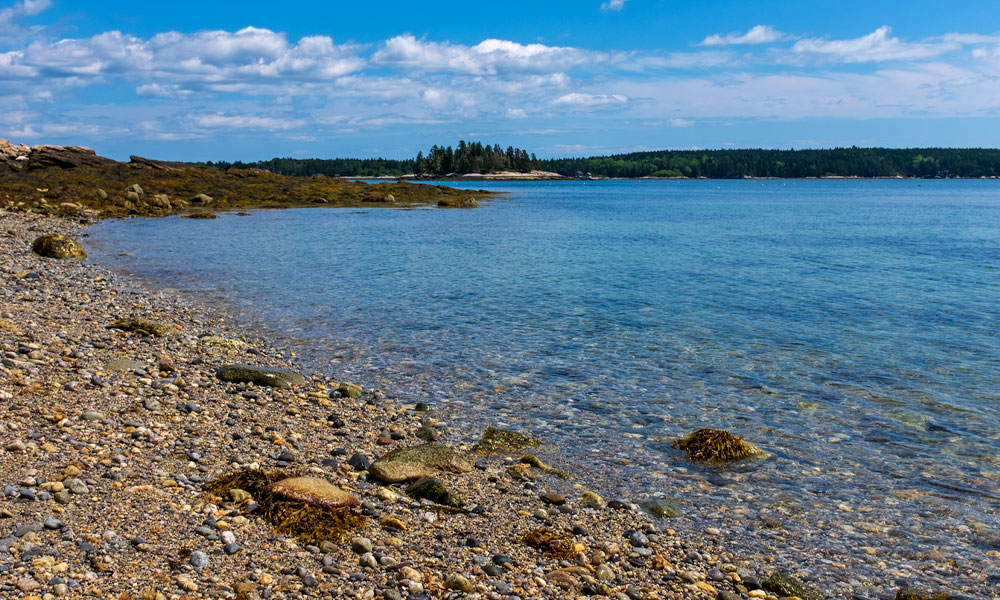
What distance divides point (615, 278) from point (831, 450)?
20527mm

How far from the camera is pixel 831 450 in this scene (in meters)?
11.5

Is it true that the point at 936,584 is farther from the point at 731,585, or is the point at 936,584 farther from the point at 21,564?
the point at 21,564

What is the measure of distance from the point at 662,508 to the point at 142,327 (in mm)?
13456

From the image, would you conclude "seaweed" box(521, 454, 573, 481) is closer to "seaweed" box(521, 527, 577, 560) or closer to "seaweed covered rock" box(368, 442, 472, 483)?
"seaweed covered rock" box(368, 442, 472, 483)

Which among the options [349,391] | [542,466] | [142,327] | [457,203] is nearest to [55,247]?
[142,327]

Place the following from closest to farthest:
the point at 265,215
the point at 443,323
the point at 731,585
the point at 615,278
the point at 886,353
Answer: the point at 731,585, the point at 886,353, the point at 443,323, the point at 615,278, the point at 265,215

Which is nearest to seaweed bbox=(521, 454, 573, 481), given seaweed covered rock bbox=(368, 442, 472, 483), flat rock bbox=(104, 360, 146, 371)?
seaweed covered rock bbox=(368, 442, 472, 483)

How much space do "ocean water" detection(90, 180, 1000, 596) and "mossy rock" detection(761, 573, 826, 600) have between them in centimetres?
46

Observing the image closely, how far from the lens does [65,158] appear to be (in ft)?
286

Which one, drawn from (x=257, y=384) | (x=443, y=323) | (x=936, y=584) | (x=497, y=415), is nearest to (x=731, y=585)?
(x=936, y=584)

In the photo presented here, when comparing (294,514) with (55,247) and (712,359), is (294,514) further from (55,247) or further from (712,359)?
(55,247)

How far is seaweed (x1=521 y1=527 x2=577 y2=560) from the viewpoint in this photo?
7.83 m

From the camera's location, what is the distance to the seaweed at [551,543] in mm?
7832

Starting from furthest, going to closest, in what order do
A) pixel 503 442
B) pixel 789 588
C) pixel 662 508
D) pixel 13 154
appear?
1. pixel 13 154
2. pixel 503 442
3. pixel 662 508
4. pixel 789 588
